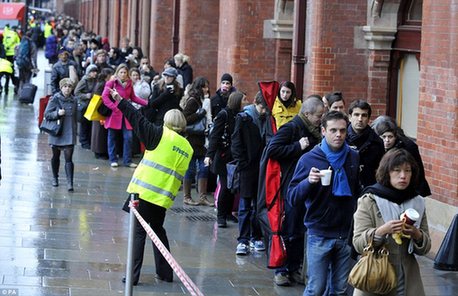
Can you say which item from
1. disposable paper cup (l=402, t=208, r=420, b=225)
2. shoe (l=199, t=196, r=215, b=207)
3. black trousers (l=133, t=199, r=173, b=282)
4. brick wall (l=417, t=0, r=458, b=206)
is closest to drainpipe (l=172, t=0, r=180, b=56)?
shoe (l=199, t=196, r=215, b=207)

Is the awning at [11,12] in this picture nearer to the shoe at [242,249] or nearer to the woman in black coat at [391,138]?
the shoe at [242,249]

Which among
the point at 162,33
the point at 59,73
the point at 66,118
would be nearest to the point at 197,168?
the point at 66,118

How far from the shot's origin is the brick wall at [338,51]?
1719 centimetres

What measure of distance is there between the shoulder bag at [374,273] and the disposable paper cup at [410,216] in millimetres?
275

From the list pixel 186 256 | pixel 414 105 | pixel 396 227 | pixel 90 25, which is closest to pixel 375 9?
pixel 414 105

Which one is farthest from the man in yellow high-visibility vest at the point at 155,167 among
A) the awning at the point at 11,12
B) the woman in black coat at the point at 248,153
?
the awning at the point at 11,12

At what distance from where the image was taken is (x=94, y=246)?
1311cm

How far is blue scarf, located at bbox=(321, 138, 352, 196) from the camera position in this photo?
30.6ft

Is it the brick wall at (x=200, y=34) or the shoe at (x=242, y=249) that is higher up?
the brick wall at (x=200, y=34)

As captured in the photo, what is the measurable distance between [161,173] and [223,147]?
3768 millimetres

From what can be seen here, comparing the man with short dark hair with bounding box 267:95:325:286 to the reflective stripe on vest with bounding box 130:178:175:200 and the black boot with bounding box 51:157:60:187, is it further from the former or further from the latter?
the black boot with bounding box 51:157:60:187

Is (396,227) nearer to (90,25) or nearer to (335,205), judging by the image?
(335,205)

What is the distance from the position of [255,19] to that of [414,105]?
6466mm

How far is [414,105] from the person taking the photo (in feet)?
52.6
